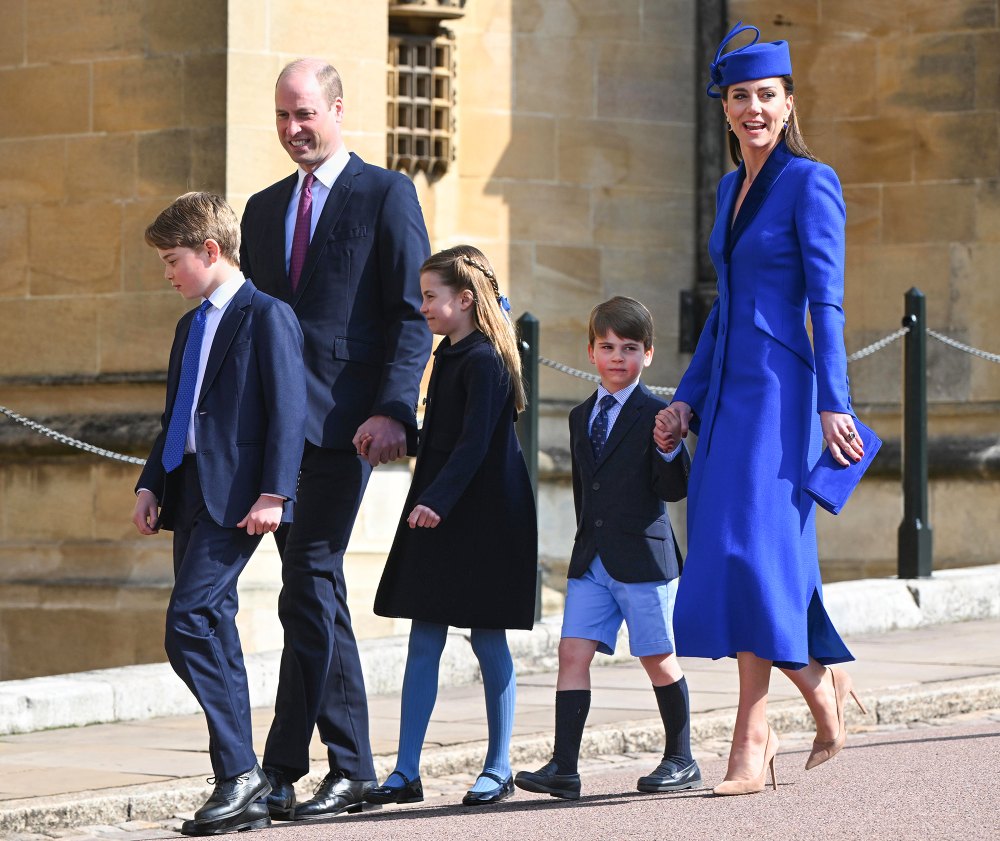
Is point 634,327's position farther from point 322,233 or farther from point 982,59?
point 982,59

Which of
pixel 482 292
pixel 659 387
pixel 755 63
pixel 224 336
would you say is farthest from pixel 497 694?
pixel 659 387

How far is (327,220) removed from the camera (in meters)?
5.76

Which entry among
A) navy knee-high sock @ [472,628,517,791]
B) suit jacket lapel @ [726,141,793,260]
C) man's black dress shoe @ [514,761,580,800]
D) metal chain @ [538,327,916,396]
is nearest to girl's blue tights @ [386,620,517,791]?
navy knee-high sock @ [472,628,517,791]

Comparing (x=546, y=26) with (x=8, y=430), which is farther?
(x=546, y=26)

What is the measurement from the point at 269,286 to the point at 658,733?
2.05 m

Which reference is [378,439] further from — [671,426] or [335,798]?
[335,798]

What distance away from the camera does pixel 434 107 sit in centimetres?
1093

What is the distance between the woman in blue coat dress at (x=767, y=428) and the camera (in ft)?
17.6

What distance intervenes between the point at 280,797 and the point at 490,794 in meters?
0.54

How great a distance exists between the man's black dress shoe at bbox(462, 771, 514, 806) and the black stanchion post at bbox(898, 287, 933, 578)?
15.3 ft

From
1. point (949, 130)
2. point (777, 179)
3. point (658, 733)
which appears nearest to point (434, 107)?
point (949, 130)

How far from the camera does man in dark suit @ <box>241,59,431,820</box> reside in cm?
559

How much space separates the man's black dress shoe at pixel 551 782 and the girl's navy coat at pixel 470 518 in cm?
39

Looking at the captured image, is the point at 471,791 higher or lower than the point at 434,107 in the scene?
lower
